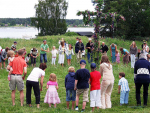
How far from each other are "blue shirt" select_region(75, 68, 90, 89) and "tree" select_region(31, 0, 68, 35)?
4493 cm

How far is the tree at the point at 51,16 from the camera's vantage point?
1970 inches

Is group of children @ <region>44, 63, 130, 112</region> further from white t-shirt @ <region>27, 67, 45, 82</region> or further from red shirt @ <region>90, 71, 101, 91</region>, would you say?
white t-shirt @ <region>27, 67, 45, 82</region>

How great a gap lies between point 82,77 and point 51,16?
153ft

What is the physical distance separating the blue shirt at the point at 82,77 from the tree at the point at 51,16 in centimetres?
4493

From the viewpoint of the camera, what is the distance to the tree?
5003cm

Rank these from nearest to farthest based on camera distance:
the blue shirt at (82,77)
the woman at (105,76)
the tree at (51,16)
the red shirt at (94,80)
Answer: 1. the blue shirt at (82,77)
2. the red shirt at (94,80)
3. the woman at (105,76)
4. the tree at (51,16)

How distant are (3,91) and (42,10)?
43071 millimetres

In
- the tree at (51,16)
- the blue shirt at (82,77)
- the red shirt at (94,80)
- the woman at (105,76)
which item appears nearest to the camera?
the blue shirt at (82,77)

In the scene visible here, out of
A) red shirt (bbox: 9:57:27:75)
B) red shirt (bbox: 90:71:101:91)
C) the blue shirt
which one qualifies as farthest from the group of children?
red shirt (bbox: 9:57:27:75)

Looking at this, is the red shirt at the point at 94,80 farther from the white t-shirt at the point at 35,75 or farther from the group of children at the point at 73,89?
the white t-shirt at the point at 35,75

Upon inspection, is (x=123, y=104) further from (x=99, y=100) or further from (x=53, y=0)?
(x=53, y=0)

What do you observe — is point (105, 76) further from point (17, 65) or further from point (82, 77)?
point (17, 65)

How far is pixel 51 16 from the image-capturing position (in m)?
51.8

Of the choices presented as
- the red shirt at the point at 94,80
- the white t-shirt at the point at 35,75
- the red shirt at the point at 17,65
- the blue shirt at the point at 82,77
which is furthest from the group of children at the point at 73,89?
the red shirt at the point at 17,65
